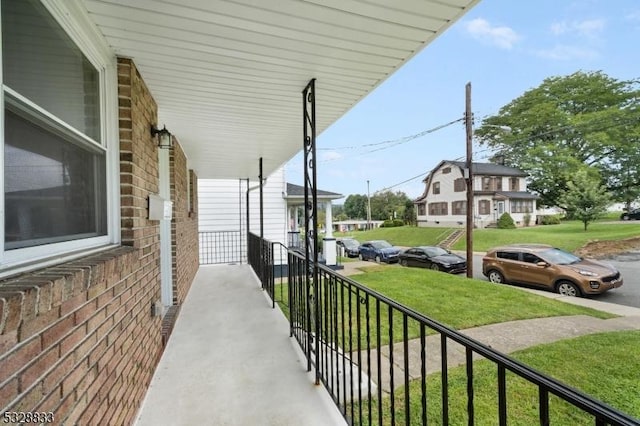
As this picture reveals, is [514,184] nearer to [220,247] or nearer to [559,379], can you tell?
[220,247]

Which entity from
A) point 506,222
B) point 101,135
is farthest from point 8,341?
point 506,222

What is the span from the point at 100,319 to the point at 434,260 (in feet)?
35.7

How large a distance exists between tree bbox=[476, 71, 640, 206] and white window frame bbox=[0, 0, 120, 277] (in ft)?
84.6

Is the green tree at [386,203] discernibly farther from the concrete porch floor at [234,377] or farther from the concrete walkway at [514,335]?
the concrete porch floor at [234,377]

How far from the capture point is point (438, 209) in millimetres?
26625

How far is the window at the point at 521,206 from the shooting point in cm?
2439

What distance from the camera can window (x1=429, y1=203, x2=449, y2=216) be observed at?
85.2 ft

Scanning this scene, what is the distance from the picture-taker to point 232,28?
1.68m

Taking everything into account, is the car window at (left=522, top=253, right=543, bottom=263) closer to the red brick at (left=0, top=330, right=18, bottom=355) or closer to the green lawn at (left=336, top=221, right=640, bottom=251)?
the green lawn at (left=336, top=221, right=640, bottom=251)

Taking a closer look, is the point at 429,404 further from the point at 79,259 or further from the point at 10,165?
the point at 10,165

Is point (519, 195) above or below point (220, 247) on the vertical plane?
above

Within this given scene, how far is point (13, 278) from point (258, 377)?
6.14ft

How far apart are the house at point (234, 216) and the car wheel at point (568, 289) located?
5.88 meters

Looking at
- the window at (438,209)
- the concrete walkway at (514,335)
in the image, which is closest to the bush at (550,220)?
the window at (438,209)
